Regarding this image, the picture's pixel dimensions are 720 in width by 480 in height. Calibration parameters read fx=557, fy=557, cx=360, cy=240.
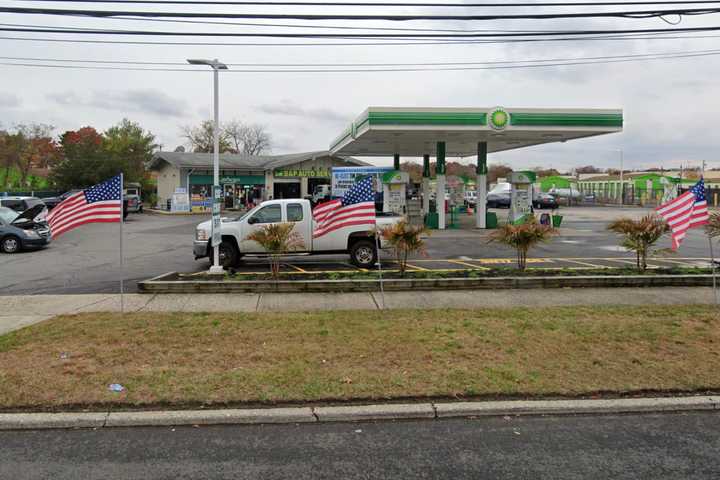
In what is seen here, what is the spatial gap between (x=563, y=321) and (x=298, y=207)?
7.66 metres

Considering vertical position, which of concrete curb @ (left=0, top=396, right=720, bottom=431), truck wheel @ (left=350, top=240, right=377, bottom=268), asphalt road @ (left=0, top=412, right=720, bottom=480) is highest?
truck wheel @ (left=350, top=240, right=377, bottom=268)

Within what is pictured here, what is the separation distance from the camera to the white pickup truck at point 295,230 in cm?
1375

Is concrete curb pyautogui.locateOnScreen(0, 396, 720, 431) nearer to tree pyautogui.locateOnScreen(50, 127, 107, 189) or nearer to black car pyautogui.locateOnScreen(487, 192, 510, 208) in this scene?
black car pyautogui.locateOnScreen(487, 192, 510, 208)

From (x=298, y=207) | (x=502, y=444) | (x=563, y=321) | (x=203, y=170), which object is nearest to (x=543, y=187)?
(x=203, y=170)

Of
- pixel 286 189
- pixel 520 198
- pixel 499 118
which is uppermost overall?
pixel 499 118

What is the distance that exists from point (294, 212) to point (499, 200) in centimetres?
3853

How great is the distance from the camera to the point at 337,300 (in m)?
10.2

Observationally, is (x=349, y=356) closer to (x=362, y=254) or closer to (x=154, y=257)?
(x=362, y=254)

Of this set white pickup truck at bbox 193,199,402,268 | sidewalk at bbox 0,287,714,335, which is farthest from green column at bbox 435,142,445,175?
sidewalk at bbox 0,287,714,335

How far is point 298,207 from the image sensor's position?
46.3 ft

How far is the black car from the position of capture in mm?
49331

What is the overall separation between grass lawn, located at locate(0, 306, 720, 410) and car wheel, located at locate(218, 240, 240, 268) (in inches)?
193

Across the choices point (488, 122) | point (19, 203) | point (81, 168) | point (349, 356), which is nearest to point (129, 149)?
point (81, 168)

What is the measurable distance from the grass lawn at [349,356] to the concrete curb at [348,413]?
182 mm
